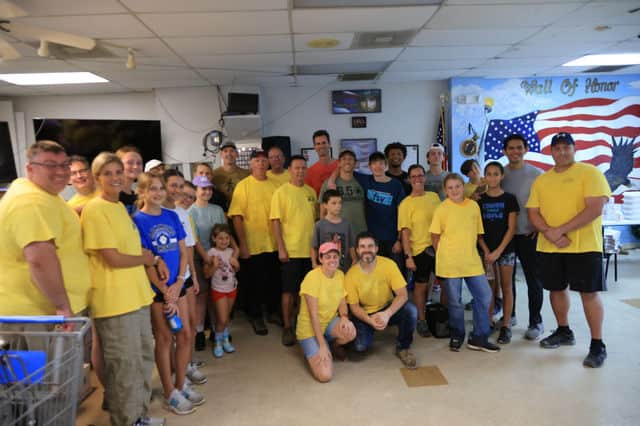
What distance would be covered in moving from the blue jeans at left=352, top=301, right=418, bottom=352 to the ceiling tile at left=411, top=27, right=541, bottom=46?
271 cm

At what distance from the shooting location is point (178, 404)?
2.61 metres

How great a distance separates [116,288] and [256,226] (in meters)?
1.87

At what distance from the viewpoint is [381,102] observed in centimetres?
661

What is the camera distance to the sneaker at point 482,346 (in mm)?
3326

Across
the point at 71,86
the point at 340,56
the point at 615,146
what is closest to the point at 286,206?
the point at 340,56

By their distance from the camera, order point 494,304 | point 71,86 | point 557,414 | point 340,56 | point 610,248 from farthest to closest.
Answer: point 71,86
point 610,248
point 340,56
point 494,304
point 557,414

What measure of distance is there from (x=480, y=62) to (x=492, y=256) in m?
3.15

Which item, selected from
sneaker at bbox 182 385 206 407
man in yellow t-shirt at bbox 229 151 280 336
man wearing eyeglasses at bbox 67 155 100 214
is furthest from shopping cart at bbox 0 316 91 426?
man in yellow t-shirt at bbox 229 151 280 336

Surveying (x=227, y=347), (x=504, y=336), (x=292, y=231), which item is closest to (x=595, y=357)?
(x=504, y=336)

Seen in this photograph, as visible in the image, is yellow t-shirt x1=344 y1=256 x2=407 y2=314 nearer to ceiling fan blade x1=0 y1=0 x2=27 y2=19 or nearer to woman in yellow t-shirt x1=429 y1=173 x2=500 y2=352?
woman in yellow t-shirt x1=429 y1=173 x2=500 y2=352

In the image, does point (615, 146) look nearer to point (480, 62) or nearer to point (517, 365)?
point (480, 62)

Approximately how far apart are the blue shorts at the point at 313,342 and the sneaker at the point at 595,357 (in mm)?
1868

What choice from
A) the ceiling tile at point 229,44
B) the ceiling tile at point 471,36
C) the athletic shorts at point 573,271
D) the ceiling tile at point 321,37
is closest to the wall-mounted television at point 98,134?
the ceiling tile at point 229,44

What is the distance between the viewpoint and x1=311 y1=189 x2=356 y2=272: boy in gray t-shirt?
135 inches
